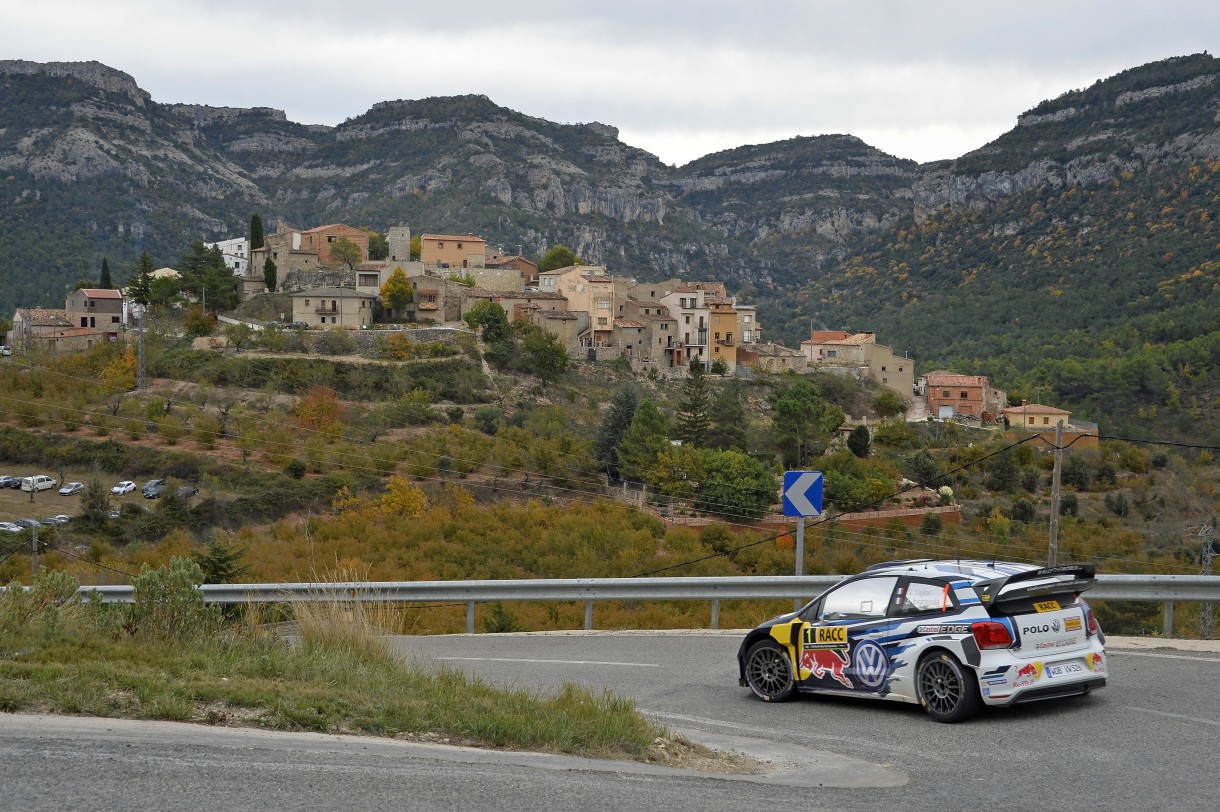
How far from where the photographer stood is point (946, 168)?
17638 cm

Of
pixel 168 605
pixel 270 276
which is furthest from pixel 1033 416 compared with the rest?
pixel 168 605

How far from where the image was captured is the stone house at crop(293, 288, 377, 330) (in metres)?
75.3

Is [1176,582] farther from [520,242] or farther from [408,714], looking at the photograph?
[520,242]

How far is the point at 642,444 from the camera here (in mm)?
55969

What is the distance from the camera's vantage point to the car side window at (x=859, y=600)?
9.96 m

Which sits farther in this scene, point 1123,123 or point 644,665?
point 1123,123

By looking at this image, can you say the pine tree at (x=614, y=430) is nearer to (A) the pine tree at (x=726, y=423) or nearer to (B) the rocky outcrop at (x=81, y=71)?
(A) the pine tree at (x=726, y=423)

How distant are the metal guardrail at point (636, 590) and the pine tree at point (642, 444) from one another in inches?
1528

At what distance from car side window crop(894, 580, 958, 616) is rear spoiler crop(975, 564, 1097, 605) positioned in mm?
260

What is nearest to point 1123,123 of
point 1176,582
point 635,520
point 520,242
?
point 520,242

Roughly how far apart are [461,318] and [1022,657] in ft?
238

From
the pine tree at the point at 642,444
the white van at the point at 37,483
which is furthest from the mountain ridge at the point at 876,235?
the white van at the point at 37,483

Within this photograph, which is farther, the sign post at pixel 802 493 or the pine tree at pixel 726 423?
the pine tree at pixel 726 423

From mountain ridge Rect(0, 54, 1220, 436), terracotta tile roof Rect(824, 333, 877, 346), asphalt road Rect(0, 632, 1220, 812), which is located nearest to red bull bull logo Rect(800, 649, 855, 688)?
asphalt road Rect(0, 632, 1220, 812)
